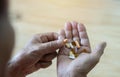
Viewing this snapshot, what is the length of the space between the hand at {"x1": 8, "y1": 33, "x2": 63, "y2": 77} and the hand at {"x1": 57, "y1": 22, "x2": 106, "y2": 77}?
0.05 m

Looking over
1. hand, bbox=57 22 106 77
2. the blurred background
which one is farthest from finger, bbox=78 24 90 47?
the blurred background

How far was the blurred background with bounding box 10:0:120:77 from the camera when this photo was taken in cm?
221

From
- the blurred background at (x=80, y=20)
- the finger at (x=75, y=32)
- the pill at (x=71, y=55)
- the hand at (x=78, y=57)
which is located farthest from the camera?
the blurred background at (x=80, y=20)

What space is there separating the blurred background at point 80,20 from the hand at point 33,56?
35.5 inches

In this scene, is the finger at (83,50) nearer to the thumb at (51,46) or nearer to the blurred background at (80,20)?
the thumb at (51,46)

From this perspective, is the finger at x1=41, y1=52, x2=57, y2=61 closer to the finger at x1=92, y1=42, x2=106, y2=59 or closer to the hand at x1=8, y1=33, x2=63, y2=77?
the hand at x1=8, y1=33, x2=63, y2=77

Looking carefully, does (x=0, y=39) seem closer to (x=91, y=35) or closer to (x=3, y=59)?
(x=3, y=59)

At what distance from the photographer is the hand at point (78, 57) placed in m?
1.04

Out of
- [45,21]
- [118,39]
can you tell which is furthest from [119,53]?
[45,21]

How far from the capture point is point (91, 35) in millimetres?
2533

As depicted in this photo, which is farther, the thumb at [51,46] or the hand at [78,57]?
the thumb at [51,46]

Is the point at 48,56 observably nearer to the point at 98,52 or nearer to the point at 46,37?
the point at 46,37

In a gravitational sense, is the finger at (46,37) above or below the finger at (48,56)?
above

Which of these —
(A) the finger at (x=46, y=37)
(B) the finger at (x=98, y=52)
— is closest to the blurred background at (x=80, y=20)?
(A) the finger at (x=46, y=37)
